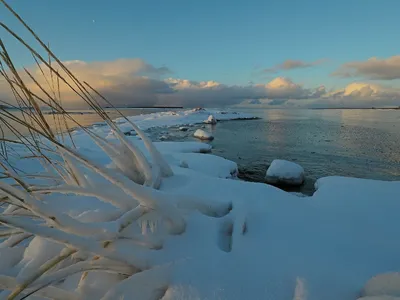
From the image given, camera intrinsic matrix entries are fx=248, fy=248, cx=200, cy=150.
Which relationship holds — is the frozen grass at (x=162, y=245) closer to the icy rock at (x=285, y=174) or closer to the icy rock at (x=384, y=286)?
the icy rock at (x=384, y=286)

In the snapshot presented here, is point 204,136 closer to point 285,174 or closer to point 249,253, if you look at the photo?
point 285,174

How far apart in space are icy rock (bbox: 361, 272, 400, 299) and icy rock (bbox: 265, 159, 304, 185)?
766 centimetres

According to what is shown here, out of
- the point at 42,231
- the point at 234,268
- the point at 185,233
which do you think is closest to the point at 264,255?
the point at 234,268

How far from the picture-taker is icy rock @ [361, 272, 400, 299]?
0.98 meters

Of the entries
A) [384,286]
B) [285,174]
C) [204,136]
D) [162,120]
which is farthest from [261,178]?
[162,120]

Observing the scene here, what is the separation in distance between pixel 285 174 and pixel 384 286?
7.71 metres

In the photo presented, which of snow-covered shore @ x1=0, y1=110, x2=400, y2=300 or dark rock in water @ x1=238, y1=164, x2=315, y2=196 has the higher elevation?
snow-covered shore @ x1=0, y1=110, x2=400, y2=300

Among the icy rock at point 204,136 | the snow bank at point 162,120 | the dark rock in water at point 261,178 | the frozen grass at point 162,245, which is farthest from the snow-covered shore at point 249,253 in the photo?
the snow bank at point 162,120

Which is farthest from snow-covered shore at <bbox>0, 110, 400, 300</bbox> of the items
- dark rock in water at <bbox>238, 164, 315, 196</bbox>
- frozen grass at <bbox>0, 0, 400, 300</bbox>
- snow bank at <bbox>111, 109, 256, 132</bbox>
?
snow bank at <bbox>111, 109, 256, 132</bbox>

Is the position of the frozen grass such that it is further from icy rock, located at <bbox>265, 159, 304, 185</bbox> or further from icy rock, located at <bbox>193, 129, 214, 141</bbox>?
icy rock, located at <bbox>193, 129, 214, 141</bbox>

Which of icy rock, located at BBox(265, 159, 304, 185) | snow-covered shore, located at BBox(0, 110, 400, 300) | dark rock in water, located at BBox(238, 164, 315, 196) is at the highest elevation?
snow-covered shore, located at BBox(0, 110, 400, 300)

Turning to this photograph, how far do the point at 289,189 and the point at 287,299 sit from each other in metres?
7.68

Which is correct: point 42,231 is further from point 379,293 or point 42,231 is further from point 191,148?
point 191,148

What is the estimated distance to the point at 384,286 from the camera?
99 cm
